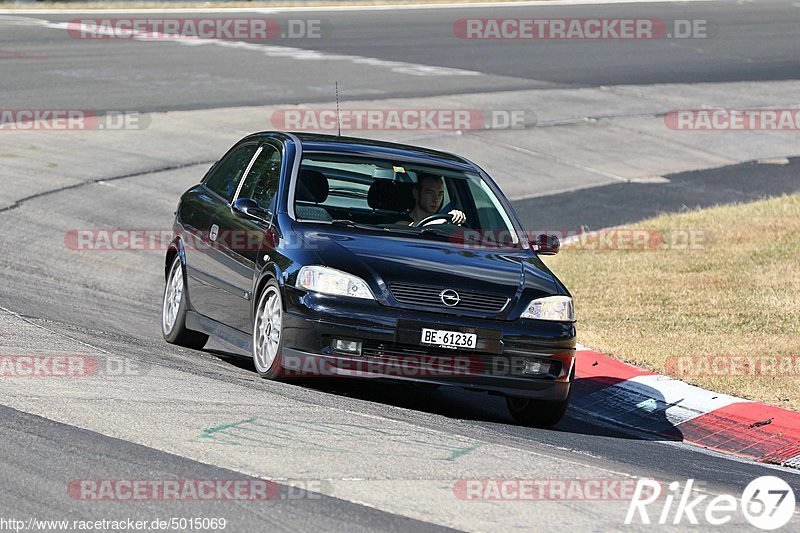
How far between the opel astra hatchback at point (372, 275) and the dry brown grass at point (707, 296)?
2067 millimetres

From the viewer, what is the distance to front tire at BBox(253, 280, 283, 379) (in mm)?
8609

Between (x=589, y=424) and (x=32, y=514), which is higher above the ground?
(x=32, y=514)

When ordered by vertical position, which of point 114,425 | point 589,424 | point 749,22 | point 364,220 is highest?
point 749,22

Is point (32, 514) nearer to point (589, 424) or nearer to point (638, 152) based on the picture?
point (589, 424)

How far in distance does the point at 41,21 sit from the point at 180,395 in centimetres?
2570

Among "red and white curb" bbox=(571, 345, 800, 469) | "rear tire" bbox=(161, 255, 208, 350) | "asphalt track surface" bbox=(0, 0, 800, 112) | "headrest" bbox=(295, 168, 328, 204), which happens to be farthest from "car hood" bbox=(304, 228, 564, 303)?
"asphalt track surface" bbox=(0, 0, 800, 112)

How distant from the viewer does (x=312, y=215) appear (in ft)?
30.4

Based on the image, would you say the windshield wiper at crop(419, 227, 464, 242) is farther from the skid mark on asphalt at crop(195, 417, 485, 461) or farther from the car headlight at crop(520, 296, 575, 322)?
the skid mark on asphalt at crop(195, 417, 485, 461)

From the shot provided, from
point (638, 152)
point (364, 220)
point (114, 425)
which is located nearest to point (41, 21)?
point (638, 152)

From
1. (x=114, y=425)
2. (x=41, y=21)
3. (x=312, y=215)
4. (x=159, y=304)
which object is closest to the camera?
(x=114, y=425)

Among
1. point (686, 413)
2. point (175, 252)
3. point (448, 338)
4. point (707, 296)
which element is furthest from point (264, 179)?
point (707, 296)

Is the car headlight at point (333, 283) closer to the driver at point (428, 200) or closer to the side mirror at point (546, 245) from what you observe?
the driver at point (428, 200)

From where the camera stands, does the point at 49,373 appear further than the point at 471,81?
No

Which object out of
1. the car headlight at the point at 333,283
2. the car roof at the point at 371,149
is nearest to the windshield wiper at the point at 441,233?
Result: the car roof at the point at 371,149
